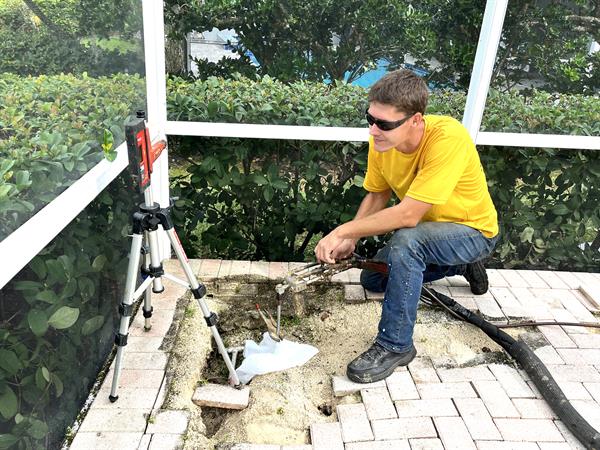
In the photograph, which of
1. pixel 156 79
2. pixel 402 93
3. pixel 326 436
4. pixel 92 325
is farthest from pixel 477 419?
pixel 156 79

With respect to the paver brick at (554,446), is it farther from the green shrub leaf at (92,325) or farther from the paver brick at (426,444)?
the green shrub leaf at (92,325)

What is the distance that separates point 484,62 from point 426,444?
7.82ft

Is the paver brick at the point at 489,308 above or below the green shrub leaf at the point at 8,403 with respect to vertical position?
below

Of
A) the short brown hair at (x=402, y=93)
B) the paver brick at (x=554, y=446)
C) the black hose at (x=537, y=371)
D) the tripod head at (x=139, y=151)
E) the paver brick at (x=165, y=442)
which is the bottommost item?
the paver brick at (x=165, y=442)

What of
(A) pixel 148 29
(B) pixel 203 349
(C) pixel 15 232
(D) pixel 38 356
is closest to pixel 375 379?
(B) pixel 203 349

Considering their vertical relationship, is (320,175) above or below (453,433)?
above

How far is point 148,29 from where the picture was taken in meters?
3.02

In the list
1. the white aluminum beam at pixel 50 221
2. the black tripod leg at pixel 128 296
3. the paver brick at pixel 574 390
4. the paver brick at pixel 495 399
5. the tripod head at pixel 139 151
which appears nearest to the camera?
the white aluminum beam at pixel 50 221

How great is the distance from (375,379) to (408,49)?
6.98 ft

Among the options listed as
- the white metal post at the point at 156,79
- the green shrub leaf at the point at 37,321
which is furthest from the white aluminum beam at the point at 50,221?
the white metal post at the point at 156,79

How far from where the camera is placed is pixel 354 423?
2.41 meters

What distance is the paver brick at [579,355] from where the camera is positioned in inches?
114

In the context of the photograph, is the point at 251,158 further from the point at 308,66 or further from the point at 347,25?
the point at 347,25

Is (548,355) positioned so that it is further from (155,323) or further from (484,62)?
(155,323)
